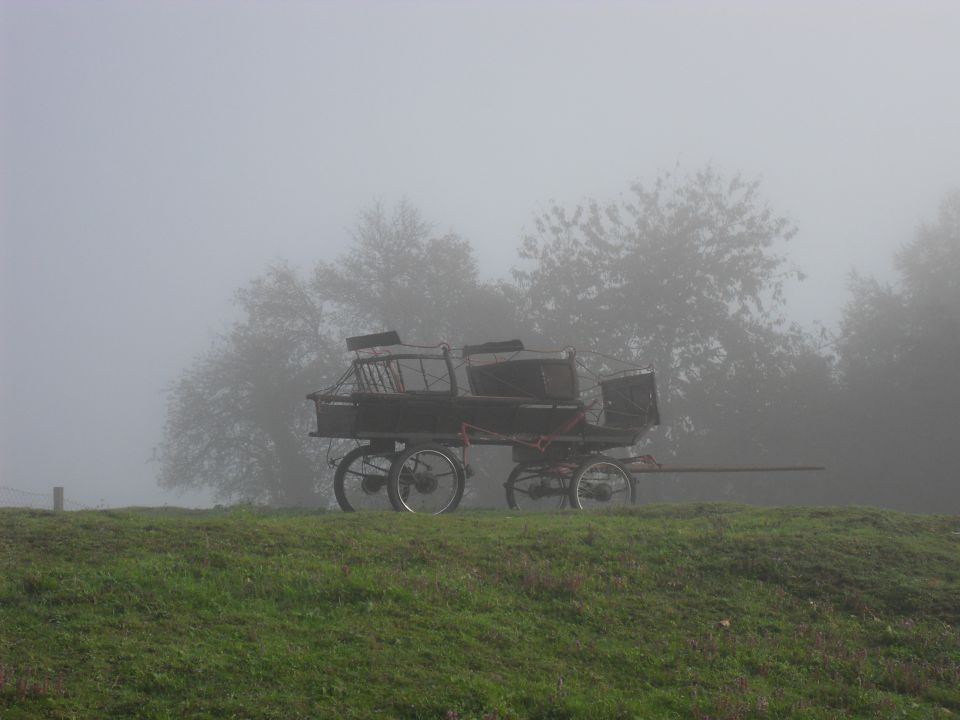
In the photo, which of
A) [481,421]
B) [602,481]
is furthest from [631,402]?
[481,421]

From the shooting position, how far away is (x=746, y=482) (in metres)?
38.9

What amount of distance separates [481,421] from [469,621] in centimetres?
778

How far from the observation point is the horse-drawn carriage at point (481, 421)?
14.5m

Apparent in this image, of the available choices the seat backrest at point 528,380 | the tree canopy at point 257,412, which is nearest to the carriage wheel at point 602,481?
the seat backrest at point 528,380

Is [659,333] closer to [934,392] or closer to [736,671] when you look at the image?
[934,392]

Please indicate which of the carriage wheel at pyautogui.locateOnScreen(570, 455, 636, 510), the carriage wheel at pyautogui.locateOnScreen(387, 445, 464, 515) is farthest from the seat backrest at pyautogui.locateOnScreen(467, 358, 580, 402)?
the carriage wheel at pyautogui.locateOnScreen(387, 445, 464, 515)

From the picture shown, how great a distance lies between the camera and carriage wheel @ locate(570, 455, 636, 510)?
625 inches

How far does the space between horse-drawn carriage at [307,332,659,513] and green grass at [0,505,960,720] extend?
3.47m

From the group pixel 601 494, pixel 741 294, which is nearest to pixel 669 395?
pixel 741 294

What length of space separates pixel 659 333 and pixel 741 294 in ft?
14.2

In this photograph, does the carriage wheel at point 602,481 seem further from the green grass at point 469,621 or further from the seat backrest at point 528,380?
the green grass at point 469,621

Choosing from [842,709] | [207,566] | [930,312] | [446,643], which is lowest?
[842,709]

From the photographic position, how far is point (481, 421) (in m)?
15.4

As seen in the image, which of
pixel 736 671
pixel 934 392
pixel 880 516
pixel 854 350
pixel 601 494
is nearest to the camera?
pixel 736 671
